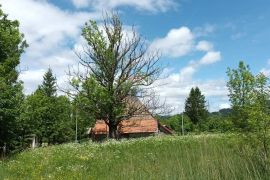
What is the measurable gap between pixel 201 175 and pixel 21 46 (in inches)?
1205

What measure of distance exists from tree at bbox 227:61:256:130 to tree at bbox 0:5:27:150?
17645 millimetres

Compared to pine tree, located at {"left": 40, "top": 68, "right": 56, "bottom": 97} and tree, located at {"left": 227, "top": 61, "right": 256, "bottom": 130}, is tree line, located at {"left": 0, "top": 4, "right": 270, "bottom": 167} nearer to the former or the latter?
tree, located at {"left": 227, "top": 61, "right": 256, "bottom": 130}

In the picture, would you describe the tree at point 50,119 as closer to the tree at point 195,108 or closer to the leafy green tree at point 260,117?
the tree at point 195,108

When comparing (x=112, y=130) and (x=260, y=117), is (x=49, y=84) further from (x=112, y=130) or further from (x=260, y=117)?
(x=260, y=117)

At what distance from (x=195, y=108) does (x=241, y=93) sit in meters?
91.4

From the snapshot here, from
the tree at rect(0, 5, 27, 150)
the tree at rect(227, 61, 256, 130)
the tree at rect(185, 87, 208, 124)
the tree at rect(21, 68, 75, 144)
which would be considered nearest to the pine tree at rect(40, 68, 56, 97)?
the tree at rect(21, 68, 75, 144)

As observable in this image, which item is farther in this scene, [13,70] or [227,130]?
[13,70]

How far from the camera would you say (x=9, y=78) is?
3266cm

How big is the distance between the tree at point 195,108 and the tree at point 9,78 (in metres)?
70.8

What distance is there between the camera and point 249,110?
469 inches

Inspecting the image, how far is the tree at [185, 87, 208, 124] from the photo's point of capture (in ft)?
337

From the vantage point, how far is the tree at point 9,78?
28.3 metres

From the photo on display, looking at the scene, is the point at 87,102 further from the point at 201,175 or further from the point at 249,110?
the point at 201,175

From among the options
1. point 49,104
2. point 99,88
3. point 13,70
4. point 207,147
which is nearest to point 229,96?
point 207,147
